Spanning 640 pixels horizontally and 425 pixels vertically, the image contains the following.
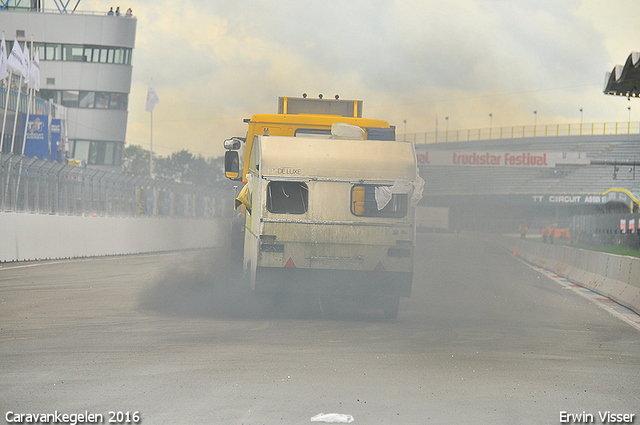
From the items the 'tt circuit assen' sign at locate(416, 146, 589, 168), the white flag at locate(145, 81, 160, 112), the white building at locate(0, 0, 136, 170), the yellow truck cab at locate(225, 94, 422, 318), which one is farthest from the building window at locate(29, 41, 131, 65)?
the yellow truck cab at locate(225, 94, 422, 318)

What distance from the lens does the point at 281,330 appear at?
11.1m

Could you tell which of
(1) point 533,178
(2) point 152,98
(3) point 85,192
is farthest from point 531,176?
(3) point 85,192

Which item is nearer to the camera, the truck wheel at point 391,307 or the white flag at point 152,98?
the truck wheel at point 391,307

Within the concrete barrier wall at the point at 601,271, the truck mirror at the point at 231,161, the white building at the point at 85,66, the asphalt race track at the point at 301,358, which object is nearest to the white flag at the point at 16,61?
the white building at the point at 85,66

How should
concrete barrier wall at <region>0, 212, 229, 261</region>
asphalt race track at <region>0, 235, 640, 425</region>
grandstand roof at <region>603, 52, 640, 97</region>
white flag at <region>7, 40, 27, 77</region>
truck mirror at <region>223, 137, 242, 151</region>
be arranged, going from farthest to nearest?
white flag at <region>7, 40, 27, 77</region>
concrete barrier wall at <region>0, 212, 229, 261</region>
grandstand roof at <region>603, 52, 640, 97</region>
truck mirror at <region>223, 137, 242, 151</region>
asphalt race track at <region>0, 235, 640, 425</region>

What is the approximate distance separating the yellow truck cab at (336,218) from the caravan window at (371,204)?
0.01 metres

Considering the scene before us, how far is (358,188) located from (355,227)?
24.0 inches

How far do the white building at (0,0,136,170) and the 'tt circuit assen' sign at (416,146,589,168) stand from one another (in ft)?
91.9

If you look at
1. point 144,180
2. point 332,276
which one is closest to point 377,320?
point 332,276

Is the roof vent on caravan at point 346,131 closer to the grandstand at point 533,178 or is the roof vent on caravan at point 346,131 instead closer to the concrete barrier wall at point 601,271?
the concrete barrier wall at point 601,271

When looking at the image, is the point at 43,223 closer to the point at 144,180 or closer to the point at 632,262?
the point at 144,180

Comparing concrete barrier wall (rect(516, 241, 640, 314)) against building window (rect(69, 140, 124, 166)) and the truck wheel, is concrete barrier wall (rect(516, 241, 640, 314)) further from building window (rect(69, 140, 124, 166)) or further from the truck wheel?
building window (rect(69, 140, 124, 166))

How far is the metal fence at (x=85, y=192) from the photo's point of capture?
79.4 feet

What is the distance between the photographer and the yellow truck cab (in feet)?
40.4
